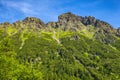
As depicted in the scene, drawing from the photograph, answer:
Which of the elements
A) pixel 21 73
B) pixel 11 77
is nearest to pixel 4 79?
pixel 11 77

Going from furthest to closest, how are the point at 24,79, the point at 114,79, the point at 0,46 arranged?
the point at 0,46 < the point at 24,79 < the point at 114,79

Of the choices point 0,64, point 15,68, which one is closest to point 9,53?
point 15,68

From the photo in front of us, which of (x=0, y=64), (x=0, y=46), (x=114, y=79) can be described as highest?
(x=0, y=46)

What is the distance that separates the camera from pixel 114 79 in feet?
169

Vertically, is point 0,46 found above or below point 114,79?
above

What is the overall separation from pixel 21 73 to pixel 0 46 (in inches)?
401

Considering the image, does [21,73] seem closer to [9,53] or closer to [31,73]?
[31,73]

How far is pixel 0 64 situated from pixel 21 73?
6.14m

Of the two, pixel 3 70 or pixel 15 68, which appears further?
pixel 15 68

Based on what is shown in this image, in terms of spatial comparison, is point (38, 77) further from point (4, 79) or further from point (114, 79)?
point (114, 79)

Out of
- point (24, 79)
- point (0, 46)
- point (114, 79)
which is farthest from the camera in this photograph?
point (0, 46)

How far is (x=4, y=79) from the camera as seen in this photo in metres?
52.2

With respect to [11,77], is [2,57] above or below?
above

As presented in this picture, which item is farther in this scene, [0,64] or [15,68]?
[15,68]
